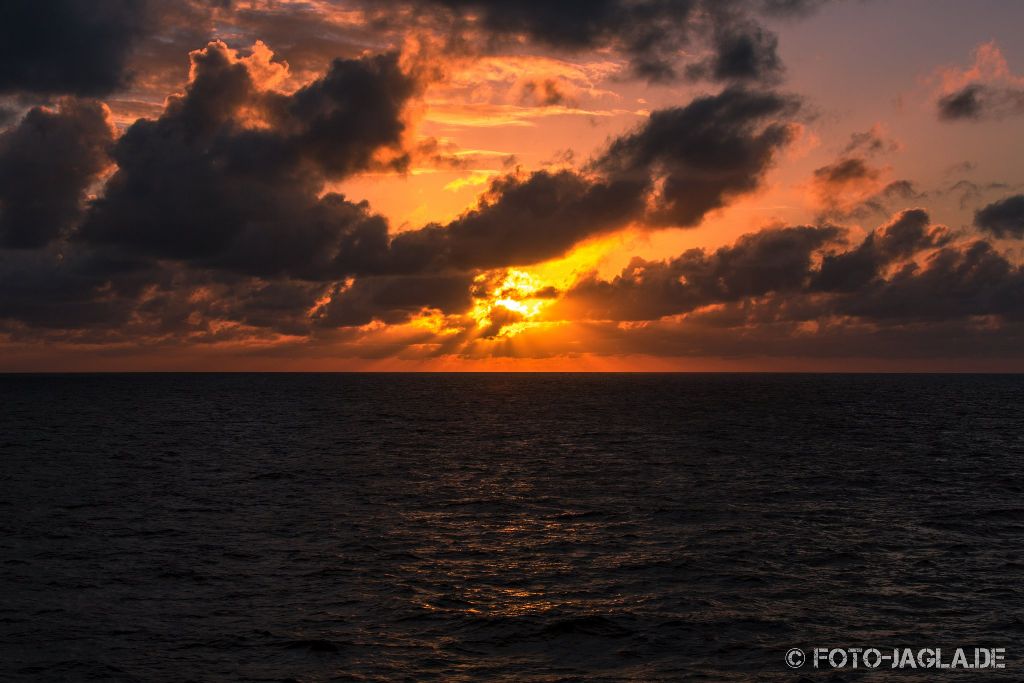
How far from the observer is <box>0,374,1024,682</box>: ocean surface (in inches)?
1001

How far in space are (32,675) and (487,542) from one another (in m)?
21.2

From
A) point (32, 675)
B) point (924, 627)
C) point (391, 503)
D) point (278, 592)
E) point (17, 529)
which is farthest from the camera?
point (391, 503)

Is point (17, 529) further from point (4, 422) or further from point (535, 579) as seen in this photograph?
point (4, 422)

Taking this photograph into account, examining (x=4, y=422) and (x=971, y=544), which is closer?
(x=971, y=544)

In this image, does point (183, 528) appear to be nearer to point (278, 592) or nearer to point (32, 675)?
point (278, 592)

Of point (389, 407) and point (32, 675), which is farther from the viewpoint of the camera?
point (389, 407)

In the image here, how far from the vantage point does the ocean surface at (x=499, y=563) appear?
25422 mm

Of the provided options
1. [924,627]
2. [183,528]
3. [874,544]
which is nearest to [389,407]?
[183,528]

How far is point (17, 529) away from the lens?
43.0 metres

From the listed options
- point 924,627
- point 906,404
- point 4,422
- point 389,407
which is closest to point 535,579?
point 924,627

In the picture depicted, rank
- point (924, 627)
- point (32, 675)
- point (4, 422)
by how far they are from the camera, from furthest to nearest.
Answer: point (4, 422) < point (924, 627) < point (32, 675)

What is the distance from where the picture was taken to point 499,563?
119 ft

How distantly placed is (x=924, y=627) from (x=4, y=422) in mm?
134334

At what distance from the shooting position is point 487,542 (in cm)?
4053
